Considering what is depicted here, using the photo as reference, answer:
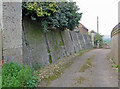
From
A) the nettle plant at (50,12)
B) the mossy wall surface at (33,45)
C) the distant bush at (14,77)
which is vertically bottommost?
the distant bush at (14,77)

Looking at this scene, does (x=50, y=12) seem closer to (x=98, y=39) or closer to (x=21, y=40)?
(x=21, y=40)

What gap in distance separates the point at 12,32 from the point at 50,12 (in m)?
2.22

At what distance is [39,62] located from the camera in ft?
18.3

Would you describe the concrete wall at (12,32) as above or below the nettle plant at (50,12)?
below

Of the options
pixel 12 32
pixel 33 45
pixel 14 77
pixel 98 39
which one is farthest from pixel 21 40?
pixel 98 39

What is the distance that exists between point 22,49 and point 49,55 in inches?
97.9

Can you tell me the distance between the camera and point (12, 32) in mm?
3957

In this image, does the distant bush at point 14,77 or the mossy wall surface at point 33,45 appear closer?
the distant bush at point 14,77

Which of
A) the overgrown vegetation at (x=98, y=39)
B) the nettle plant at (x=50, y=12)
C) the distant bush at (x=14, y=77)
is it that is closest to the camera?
the distant bush at (x=14, y=77)

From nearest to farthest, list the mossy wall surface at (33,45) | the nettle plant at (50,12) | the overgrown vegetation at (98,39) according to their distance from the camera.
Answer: the nettle plant at (50,12) → the mossy wall surface at (33,45) → the overgrown vegetation at (98,39)

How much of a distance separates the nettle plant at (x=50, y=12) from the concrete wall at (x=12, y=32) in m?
0.52

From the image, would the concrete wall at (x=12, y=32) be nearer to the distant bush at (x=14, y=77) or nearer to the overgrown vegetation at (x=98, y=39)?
the distant bush at (x=14, y=77)

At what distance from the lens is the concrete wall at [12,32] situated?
3609 millimetres

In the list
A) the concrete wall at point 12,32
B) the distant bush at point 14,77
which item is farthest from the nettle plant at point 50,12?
the distant bush at point 14,77
